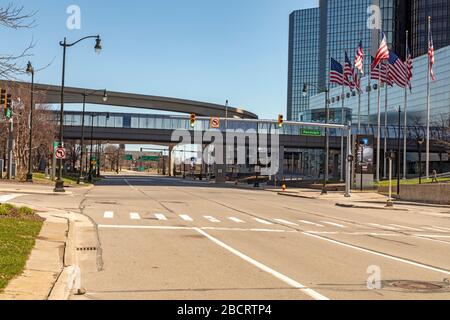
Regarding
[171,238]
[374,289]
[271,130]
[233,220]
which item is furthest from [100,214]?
[271,130]

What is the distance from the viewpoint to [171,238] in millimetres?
16078

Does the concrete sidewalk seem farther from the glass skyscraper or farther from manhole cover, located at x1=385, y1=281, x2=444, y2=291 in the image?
the glass skyscraper

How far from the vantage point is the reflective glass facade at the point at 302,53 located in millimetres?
182750

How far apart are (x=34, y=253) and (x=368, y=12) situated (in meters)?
123

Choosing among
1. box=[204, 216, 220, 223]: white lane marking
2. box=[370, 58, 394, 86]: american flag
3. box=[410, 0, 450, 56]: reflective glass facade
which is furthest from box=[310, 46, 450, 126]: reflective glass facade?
box=[204, 216, 220, 223]: white lane marking

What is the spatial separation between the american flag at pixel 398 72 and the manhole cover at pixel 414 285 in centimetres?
4431

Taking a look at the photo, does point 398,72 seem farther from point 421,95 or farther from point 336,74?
point 421,95

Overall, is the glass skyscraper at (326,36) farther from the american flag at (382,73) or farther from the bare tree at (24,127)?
the bare tree at (24,127)

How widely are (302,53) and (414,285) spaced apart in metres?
181

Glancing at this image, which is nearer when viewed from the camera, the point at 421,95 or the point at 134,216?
the point at 134,216

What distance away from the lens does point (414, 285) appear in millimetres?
9688

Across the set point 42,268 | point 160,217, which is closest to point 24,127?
point 160,217

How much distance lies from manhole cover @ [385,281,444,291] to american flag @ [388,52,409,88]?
44.3 meters

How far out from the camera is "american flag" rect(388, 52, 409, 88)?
51.6 metres
